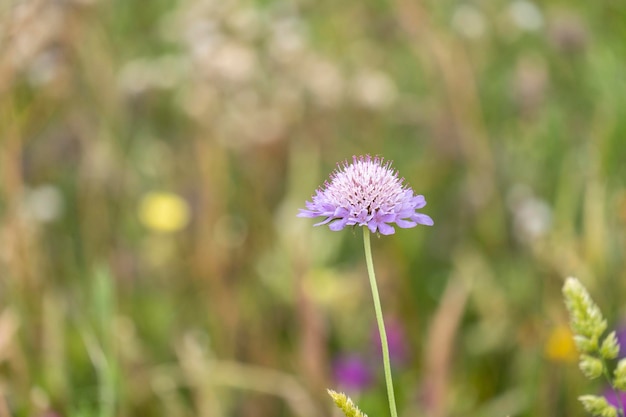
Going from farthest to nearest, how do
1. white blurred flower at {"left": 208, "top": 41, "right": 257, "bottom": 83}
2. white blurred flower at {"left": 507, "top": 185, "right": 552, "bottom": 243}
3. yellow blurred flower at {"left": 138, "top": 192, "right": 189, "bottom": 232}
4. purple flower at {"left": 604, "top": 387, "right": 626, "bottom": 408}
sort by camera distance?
yellow blurred flower at {"left": 138, "top": 192, "right": 189, "bottom": 232}
white blurred flower at {"left": 507, "top": 185, "right": 552, "bottom": 243}
white blurred flower at {"left": 208, "top": 41, "right": 257, "bottom": 83}
purple flower at {"left": 604, "top": 387, "right": 626, "bottom": 408}

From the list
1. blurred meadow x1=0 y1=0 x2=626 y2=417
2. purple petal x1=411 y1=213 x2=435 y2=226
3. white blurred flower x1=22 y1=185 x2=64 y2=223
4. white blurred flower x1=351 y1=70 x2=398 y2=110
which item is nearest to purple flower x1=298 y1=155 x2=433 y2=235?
purple petal x1=411 y1=213 x2=435 y2=226

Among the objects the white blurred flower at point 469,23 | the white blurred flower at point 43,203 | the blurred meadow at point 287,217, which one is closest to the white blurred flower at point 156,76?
the blurred meadow at point 287,217

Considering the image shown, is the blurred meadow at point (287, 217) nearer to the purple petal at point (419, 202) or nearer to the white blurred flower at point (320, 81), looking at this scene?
the white blurred flower at point (320, 81)

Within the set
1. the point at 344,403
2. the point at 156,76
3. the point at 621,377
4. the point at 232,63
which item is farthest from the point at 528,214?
the point at 344,403

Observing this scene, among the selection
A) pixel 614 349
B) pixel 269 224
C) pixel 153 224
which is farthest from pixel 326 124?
pixel 614 349

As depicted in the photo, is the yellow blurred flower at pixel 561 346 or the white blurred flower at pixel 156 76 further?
the white blurred flower at pixel 156 76

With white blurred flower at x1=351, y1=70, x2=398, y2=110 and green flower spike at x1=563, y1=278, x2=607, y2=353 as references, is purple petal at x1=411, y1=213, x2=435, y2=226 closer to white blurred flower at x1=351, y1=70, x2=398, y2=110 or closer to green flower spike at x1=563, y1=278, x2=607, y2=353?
green flower spike at x1=563, y1=278, x2=607, y2=353
